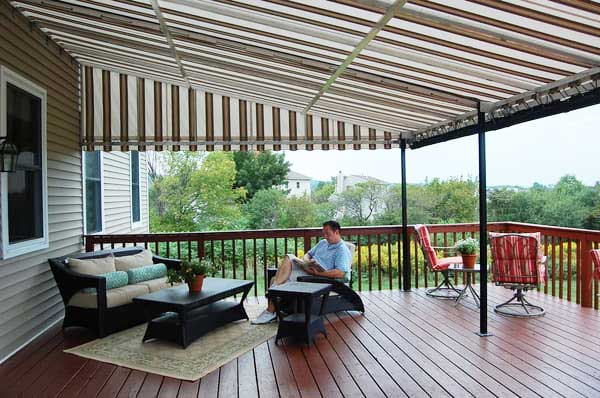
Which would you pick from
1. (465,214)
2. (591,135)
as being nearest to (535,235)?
(465,214)

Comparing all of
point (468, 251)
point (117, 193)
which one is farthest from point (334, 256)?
point (117, 193)

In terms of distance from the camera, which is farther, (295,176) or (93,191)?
(295,176)

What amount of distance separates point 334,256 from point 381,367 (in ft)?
6.21

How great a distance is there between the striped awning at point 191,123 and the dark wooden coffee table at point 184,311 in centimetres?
254

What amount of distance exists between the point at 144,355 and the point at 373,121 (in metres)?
4.04

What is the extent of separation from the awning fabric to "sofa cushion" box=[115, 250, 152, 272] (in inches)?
68.2

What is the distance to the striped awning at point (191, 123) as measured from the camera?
667 cm

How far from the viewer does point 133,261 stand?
5.63 meters

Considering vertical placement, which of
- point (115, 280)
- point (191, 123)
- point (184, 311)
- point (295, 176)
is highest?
point (191, 123)

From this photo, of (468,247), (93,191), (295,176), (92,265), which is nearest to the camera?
(92,265)

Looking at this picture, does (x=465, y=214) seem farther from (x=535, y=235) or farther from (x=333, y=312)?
(x=333, y=312)

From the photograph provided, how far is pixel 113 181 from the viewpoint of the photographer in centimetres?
835

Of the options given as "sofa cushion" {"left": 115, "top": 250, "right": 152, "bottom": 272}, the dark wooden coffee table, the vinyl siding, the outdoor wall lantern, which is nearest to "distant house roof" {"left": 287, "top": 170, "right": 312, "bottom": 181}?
the vinyl siding

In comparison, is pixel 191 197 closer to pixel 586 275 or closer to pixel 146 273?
pixel 146 273
